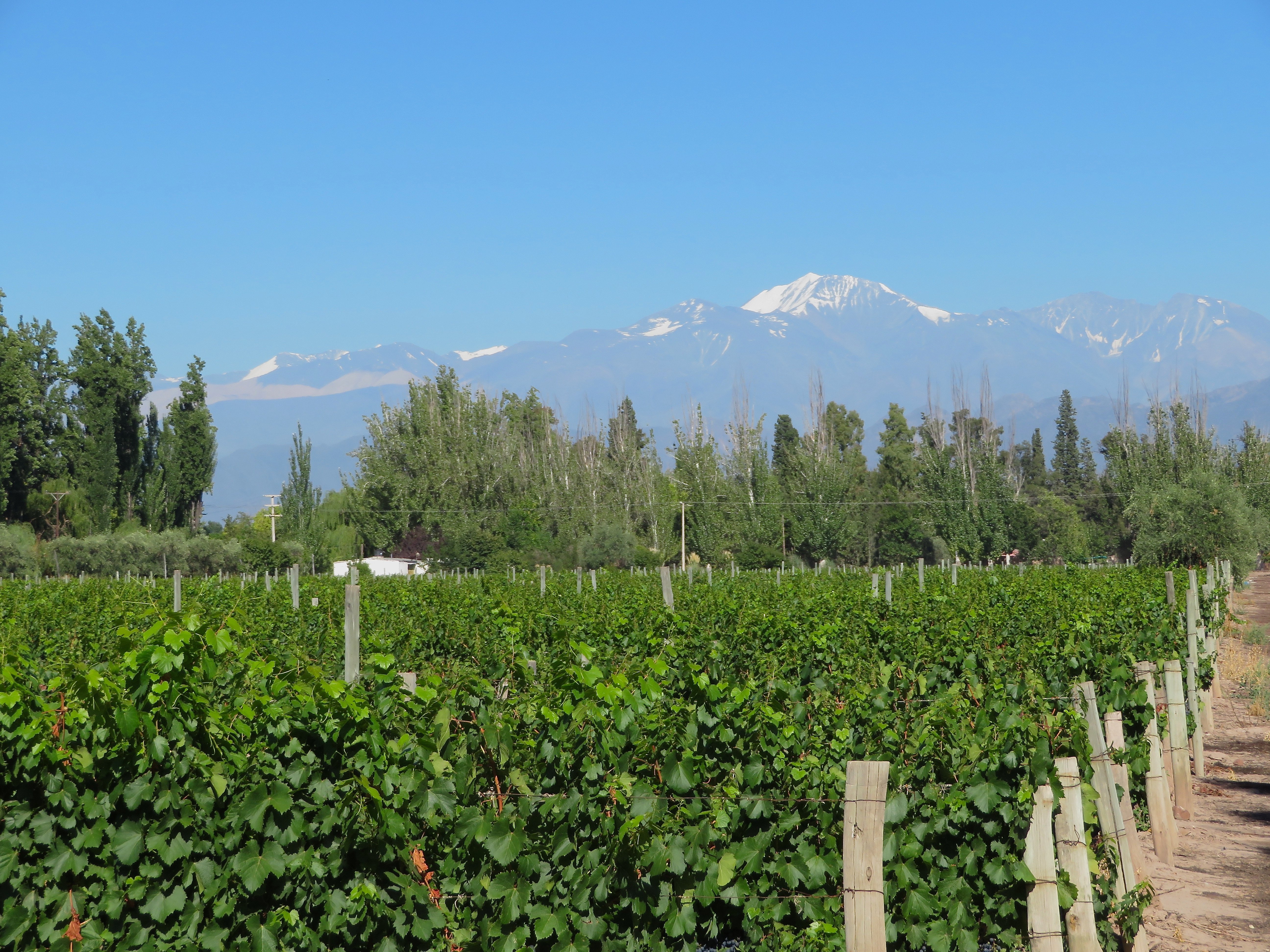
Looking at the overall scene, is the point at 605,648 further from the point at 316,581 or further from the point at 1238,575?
the point at 1238,575

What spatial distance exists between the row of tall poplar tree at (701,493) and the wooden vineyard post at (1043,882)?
4346 cm

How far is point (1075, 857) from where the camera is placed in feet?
15.0

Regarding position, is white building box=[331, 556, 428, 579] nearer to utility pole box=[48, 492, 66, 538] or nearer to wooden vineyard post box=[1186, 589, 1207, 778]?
utility pole box=[48, 492, 66, 538]

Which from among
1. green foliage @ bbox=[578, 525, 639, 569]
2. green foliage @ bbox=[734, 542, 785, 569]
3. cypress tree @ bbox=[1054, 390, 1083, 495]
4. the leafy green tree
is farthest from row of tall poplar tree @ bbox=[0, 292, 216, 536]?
cypress tree @ bbox=[1054, 390, 1083, 495]

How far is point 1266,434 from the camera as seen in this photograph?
8875cm

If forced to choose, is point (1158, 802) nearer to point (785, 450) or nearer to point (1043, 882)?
point (1043, 882)

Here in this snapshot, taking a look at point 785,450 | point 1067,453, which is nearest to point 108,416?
point 785,450

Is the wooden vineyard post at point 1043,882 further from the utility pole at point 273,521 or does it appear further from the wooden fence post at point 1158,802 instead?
the utility pole at point 273,521

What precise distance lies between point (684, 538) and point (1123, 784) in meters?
42.1

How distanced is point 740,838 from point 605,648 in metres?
4.19

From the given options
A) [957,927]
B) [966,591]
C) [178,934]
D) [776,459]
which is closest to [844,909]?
[957,927]

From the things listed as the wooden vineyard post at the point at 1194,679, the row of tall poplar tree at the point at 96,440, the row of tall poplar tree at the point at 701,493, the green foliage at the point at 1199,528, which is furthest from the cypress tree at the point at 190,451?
the wooden vineyard post at the point at 1194,679

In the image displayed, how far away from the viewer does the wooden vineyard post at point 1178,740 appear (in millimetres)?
7656

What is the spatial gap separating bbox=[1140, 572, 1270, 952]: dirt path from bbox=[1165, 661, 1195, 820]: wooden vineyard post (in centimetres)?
12
